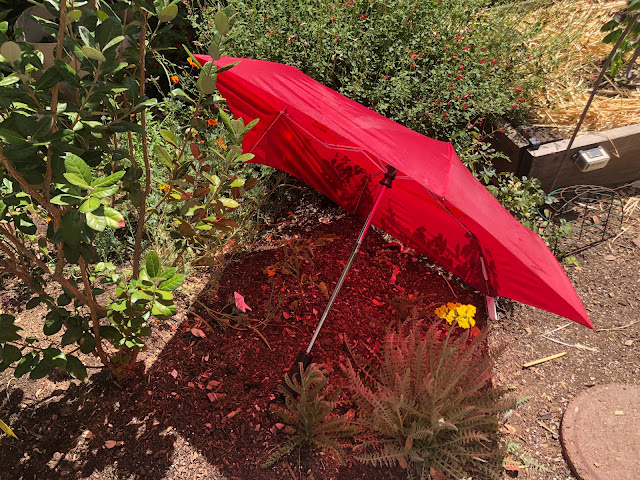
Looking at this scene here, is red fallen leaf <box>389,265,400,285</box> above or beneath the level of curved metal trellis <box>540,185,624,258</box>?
beneath

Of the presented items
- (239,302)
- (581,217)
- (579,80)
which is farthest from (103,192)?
(579,80)

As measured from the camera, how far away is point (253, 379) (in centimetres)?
262

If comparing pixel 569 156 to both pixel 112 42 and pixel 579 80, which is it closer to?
pixel 579 80

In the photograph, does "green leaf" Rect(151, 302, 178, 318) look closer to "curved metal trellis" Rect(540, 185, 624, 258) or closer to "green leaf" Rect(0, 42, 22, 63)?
"green leaf" Rect(0, 42, 22, 63)

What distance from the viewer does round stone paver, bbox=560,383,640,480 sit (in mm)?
2543


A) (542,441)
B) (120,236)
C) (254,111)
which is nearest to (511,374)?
(542,441)

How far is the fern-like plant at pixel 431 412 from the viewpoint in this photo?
91.4 inches

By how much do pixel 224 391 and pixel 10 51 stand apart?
5.74ft

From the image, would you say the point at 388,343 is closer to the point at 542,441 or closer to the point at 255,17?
the point at 542,441

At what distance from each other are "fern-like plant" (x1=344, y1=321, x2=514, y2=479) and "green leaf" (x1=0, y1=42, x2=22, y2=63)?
1745 millimetres

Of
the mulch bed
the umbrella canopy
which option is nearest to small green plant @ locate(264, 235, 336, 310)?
the mulch bed

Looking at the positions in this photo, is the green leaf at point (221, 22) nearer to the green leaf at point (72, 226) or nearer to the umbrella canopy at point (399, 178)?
the umbrella canopy at point (399, 178)

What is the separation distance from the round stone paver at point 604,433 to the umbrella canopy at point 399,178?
2.73 feet

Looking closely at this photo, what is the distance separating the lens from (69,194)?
4.58 ft
